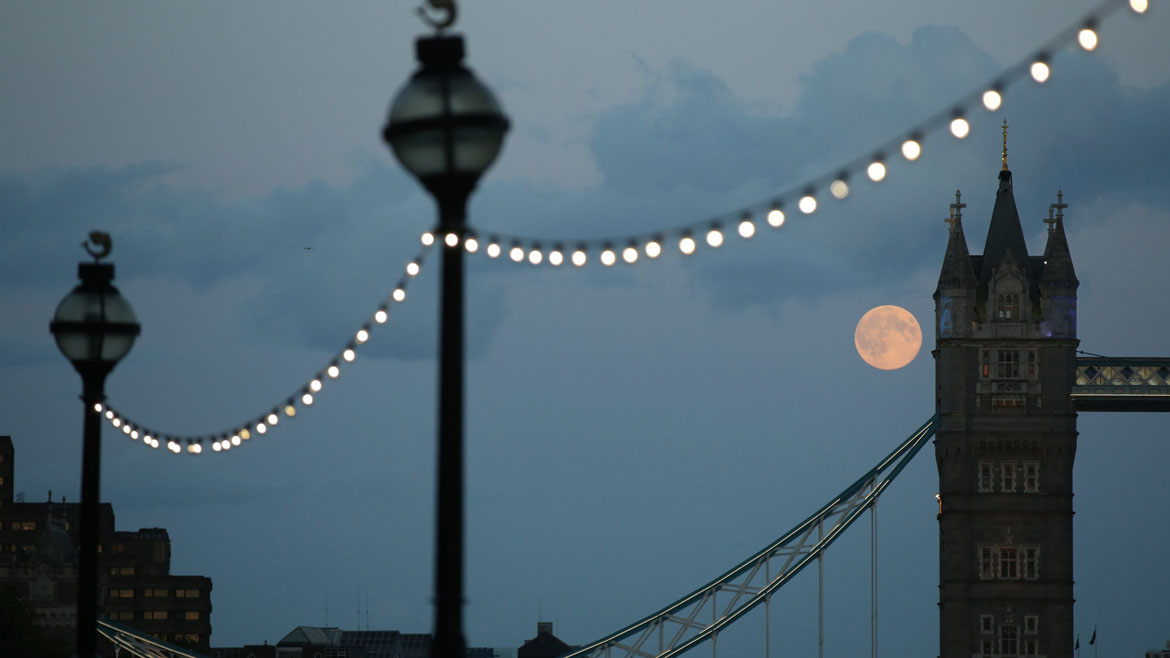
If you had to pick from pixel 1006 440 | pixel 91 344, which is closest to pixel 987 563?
pixel 1006 440

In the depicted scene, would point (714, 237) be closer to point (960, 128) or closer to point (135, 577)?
point (960, 128)

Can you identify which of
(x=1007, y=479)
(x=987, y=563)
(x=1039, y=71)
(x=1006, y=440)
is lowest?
(x=987, y=563)

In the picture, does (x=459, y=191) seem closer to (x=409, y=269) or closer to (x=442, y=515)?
(x=442, y=515)

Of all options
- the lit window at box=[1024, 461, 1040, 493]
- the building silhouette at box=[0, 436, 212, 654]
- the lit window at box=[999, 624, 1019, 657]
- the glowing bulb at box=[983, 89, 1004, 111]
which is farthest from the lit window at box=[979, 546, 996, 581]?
the building silhouette at box=[0, 436, 212, 654]

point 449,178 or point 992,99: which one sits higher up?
point 992,99

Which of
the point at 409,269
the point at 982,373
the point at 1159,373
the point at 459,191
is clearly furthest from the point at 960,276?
the point at 459,191

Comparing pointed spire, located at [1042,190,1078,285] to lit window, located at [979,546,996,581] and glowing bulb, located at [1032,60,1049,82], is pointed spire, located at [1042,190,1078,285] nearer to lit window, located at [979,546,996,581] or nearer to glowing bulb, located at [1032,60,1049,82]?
lit window, located at [979,546,996,581]

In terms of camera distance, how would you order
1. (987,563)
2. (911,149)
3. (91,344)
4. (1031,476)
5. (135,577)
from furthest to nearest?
(135,577) → (1031,476) → (987,563) → (91,344) → (911,149)
